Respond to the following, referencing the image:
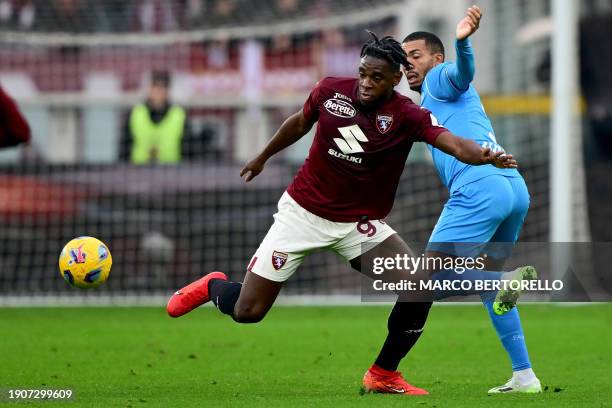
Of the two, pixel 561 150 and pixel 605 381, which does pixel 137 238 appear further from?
pixel 605 381

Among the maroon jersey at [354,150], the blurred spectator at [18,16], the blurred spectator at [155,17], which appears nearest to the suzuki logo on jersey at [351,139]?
the maroon jersey at [354,150]

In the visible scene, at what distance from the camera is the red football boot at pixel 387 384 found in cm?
848

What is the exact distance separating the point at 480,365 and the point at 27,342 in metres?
4.23

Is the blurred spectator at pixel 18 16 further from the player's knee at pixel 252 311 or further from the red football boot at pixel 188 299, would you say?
the player's knee at pixel 252 311

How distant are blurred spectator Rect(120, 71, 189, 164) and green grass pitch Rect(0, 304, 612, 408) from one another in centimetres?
258

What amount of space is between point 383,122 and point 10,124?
2.37 m

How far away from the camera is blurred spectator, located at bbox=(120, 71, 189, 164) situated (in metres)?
17.3

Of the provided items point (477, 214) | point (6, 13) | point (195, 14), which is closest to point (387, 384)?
point (477, 214)

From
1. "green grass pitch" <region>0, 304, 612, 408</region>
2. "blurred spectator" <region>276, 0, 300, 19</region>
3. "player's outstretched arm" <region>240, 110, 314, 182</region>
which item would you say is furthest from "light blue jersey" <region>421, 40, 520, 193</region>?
"blurred spectator" <region>276, 0, 300, 19</region>

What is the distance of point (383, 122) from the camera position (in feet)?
27.0

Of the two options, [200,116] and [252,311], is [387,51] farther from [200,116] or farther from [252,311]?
[200,116]

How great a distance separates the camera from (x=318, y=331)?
13359mm

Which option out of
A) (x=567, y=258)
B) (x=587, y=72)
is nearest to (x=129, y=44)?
(x=587, y=72)

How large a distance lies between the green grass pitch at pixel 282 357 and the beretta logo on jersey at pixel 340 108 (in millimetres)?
1765
